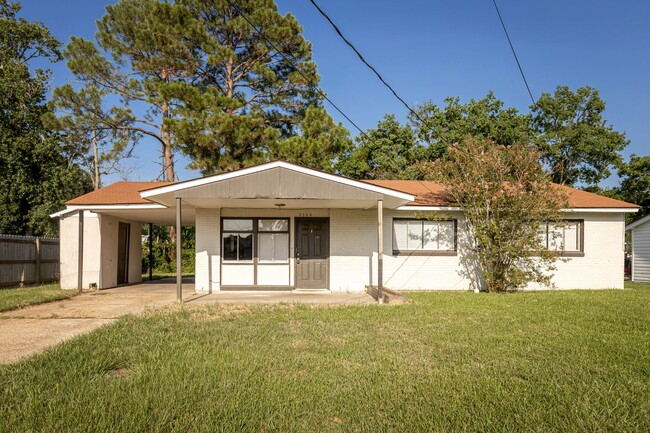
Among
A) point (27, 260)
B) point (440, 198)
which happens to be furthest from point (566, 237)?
point (27, 260)

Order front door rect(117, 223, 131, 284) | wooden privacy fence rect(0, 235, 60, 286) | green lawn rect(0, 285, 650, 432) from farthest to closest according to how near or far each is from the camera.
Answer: front door rect(117, 223, 131, 284), wooden privacy fence rect(0, 235, 60, 286), green lawn rect(0, 285, 650, 432)

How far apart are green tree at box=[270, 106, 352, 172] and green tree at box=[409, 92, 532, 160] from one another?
→ 840 centimetres

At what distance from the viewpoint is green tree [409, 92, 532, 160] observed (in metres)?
29.9

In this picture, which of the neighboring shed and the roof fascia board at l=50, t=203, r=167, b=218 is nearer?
the roof fascia board at l=50, t=203, r=167, b=218

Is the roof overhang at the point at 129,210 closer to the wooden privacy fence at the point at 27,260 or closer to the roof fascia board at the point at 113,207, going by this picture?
the roof fascia board at the point at 113,207

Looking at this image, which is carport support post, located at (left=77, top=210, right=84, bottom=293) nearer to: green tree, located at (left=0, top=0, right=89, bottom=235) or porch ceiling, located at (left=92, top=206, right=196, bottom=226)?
porch ceiling, located at (left=92, top=206, right=196, bottom=226)

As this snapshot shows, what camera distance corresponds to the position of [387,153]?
101ft

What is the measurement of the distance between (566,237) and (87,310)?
1379 centimetres

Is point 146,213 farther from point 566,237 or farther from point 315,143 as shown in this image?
point 566,237

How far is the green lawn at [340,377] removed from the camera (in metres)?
3.91

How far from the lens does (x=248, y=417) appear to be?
3.98 metres

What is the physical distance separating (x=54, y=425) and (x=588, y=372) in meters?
5.34

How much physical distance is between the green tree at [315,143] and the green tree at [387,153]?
5.70 m

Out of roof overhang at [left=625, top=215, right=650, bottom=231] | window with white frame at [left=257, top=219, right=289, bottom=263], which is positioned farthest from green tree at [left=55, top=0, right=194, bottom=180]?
roof overhang at [left=625, top=215, right=650, bottom=231]
